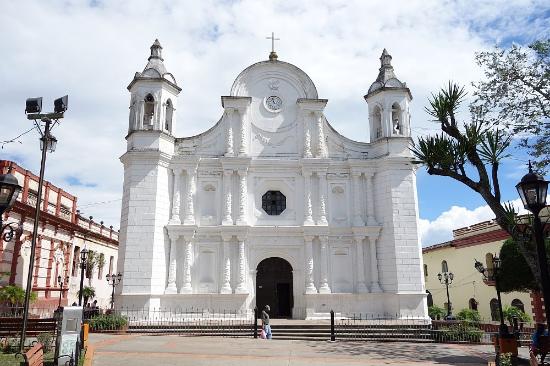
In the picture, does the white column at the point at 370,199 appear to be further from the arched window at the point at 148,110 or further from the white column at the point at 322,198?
the arched window at the point at 148,110

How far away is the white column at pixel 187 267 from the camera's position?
22984 mm

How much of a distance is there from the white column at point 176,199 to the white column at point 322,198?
742cm

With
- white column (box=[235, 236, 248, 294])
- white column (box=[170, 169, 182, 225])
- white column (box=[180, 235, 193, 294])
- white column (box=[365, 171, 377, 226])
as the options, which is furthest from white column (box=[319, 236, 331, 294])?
white column (box=[170, 169, 182, 225])

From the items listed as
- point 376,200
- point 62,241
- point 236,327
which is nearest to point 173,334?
point 236,327

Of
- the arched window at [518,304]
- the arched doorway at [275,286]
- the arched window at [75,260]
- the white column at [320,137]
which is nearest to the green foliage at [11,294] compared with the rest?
the arched doorway at [275,286]

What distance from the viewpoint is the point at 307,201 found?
81.1 ft

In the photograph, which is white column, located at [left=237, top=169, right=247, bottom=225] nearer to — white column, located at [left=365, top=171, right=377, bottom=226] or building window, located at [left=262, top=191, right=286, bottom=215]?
building window, located at [left=262, top=191, right=286, bottom=215]

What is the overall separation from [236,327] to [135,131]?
11259 mm

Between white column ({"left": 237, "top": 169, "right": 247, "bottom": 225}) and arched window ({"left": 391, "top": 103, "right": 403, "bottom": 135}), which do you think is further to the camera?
arched window ({"left": 391, "top": 103, "right": 403, "bottom": 135})

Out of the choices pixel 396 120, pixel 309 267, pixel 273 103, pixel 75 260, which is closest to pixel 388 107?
pixel 396 120

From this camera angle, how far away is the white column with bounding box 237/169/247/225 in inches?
947

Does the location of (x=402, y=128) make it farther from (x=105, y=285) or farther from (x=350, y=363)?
(x=105, y=285)

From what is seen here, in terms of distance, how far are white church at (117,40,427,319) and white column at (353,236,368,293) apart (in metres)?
0.05

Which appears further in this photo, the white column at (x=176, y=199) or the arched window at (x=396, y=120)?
the arched window at (x=396, y=120)
